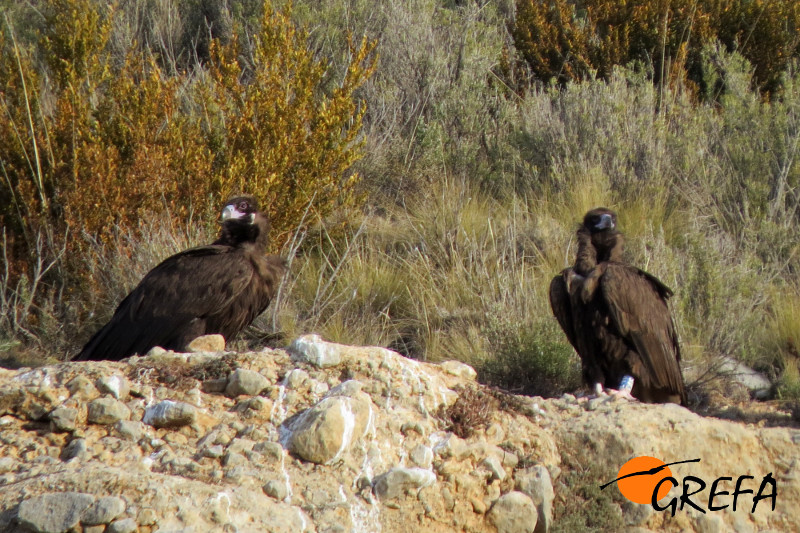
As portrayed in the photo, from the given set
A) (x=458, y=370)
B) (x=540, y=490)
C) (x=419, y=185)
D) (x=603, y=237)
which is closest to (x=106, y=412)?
(x=458, y=370)

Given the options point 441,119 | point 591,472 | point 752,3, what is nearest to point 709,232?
point 441,119

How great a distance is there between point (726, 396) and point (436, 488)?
3621mm

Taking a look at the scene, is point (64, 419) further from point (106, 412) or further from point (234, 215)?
point (234, 215)

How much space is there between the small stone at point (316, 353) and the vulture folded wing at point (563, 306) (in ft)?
6.74

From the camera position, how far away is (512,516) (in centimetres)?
417

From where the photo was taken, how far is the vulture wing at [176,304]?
6.29m

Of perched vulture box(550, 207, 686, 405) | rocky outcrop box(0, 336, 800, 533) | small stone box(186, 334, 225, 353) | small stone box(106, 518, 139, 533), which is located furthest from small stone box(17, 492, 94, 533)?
perched vulture box(550, 207, 686, 405)

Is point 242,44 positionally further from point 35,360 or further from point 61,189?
point 35,360

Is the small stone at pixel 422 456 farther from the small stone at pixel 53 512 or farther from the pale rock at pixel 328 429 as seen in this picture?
the small stone at pixel 53 512

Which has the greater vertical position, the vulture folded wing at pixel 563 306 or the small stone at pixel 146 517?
the small stone at pixel 146 517

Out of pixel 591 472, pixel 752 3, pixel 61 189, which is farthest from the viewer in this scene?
pixel 752 3

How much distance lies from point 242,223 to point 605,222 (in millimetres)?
2271

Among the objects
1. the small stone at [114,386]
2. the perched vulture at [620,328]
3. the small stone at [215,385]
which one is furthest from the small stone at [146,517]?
the perched vulture at [620,328]

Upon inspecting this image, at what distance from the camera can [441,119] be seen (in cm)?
1052
